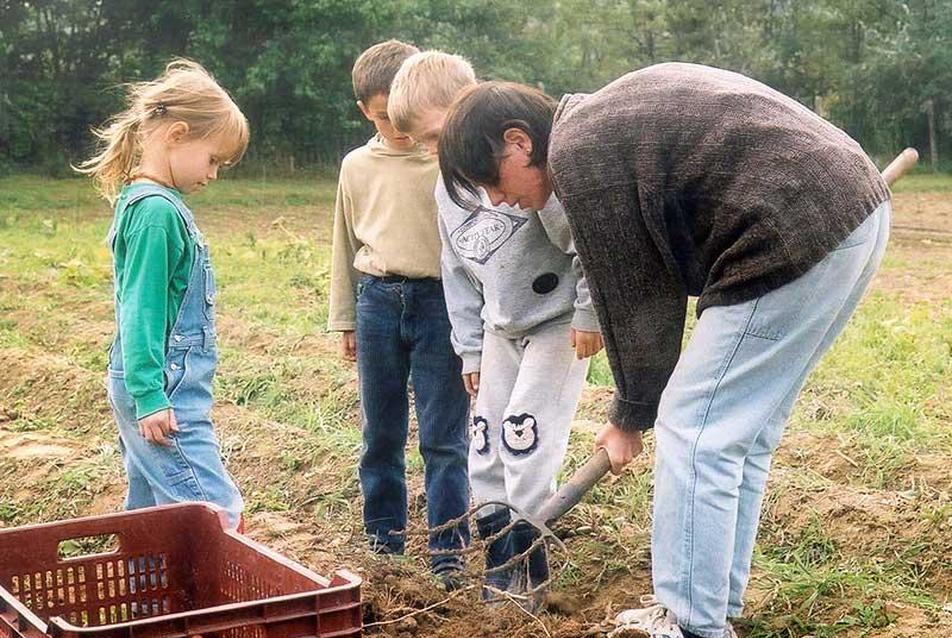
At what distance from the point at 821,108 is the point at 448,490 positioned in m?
29.3

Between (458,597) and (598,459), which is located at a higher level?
(598,459)

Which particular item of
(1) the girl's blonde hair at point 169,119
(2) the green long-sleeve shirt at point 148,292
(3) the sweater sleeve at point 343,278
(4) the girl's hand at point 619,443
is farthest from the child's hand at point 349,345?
(4) the girl's hand at point 619,443

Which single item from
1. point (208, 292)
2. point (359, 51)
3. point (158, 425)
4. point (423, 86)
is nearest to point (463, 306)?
point (423, 86)

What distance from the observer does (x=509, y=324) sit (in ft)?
12.3

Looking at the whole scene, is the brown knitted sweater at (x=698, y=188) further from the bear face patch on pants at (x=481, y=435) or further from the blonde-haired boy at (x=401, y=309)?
the blonde-haired boy at (x=401, y=309)

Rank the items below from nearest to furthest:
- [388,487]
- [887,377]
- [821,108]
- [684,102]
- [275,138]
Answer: [684,102], [388,487], [887,377], [275,138], [821,108]

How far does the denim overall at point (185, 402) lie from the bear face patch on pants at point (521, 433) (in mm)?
751

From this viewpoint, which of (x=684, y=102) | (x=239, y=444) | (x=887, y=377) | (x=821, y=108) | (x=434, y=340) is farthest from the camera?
(x=821, y=108)

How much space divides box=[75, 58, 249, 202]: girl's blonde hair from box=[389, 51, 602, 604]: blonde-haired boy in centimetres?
47

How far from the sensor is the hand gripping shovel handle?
3432mm

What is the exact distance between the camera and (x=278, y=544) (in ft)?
14.5

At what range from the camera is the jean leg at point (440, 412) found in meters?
4.13

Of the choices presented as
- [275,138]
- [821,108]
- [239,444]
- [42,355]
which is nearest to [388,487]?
[239,444]

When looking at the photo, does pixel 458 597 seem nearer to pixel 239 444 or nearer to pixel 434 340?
pixel 434 340
